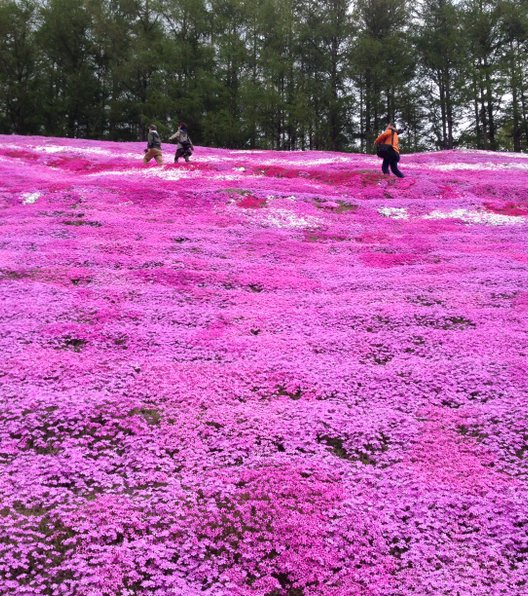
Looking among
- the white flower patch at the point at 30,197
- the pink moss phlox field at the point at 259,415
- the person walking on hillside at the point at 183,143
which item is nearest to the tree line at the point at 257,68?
the person walking on hillside at the point at 183,143

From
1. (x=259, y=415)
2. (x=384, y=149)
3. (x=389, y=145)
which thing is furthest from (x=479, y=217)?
(x=259, y=415)

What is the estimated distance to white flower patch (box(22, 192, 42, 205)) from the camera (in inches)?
837

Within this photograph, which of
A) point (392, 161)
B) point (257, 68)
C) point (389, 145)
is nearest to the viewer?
point (389, 145)

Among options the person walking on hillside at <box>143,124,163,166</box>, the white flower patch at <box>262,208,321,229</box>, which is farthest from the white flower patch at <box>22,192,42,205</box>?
the white flower patch at <box>262,208,321,229</box>

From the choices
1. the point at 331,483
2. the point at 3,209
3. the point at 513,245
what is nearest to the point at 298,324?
the point at 331,483

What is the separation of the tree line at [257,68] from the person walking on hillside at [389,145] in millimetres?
36804

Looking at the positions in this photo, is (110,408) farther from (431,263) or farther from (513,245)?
(513,245)

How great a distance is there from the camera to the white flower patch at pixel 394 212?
2175 cm

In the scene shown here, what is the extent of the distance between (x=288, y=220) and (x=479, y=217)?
27.2 feet

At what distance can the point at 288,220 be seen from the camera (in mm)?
20016

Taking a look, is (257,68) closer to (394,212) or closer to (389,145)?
(389,145)

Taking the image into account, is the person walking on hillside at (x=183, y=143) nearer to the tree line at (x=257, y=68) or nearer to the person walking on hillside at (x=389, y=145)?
the person walking on hillside at (x=389, y=145)

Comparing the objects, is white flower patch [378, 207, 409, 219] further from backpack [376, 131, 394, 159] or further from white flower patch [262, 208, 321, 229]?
backpack [376, 131, 394, 159]

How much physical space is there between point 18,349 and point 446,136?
225 ft
